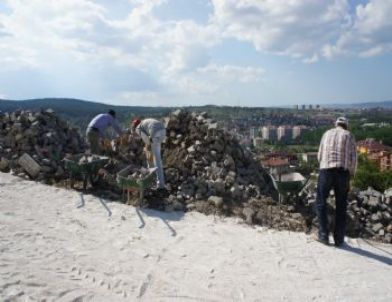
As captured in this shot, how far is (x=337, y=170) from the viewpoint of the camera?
6914 millimetres

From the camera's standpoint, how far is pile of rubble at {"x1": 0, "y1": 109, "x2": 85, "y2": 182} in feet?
34.3

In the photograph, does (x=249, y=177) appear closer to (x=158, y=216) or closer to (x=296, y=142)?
(x=158, y=216)

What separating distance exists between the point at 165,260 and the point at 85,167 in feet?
12.9

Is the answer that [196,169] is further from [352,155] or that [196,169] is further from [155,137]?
[352,155]

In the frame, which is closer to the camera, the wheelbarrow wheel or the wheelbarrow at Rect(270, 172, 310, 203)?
the wheelbarrow at Rect(270, 172, 310, 203)

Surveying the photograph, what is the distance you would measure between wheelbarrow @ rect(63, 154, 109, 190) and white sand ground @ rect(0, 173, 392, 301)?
43.7 inches

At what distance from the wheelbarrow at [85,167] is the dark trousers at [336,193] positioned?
204 inches

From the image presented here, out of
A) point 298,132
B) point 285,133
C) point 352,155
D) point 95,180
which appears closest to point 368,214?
point 352,155

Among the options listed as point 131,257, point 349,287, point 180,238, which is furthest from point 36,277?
point 349,287

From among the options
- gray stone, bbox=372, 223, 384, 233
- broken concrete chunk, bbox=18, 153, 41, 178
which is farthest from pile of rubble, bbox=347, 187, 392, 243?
broken concrete chunk, bbox=18, 153, 41, 178

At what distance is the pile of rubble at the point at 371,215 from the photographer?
337 inches

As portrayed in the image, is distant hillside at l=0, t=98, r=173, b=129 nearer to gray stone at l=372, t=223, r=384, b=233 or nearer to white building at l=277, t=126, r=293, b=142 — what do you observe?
gray stone at l=372, t=223, r=384, b=233

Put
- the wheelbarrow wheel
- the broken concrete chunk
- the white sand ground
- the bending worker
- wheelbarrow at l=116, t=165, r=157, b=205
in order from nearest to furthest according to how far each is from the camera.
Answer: the white sand ground, wheelbarrow at l=116, t=165, r=157, b=205, the bending worker, the wheelbarrow wheel, the broken concrete chunk

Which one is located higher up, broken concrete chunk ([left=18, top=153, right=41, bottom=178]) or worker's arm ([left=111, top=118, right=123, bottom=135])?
worker's arm ([left=111, top=118, right=123, bottom=135])
